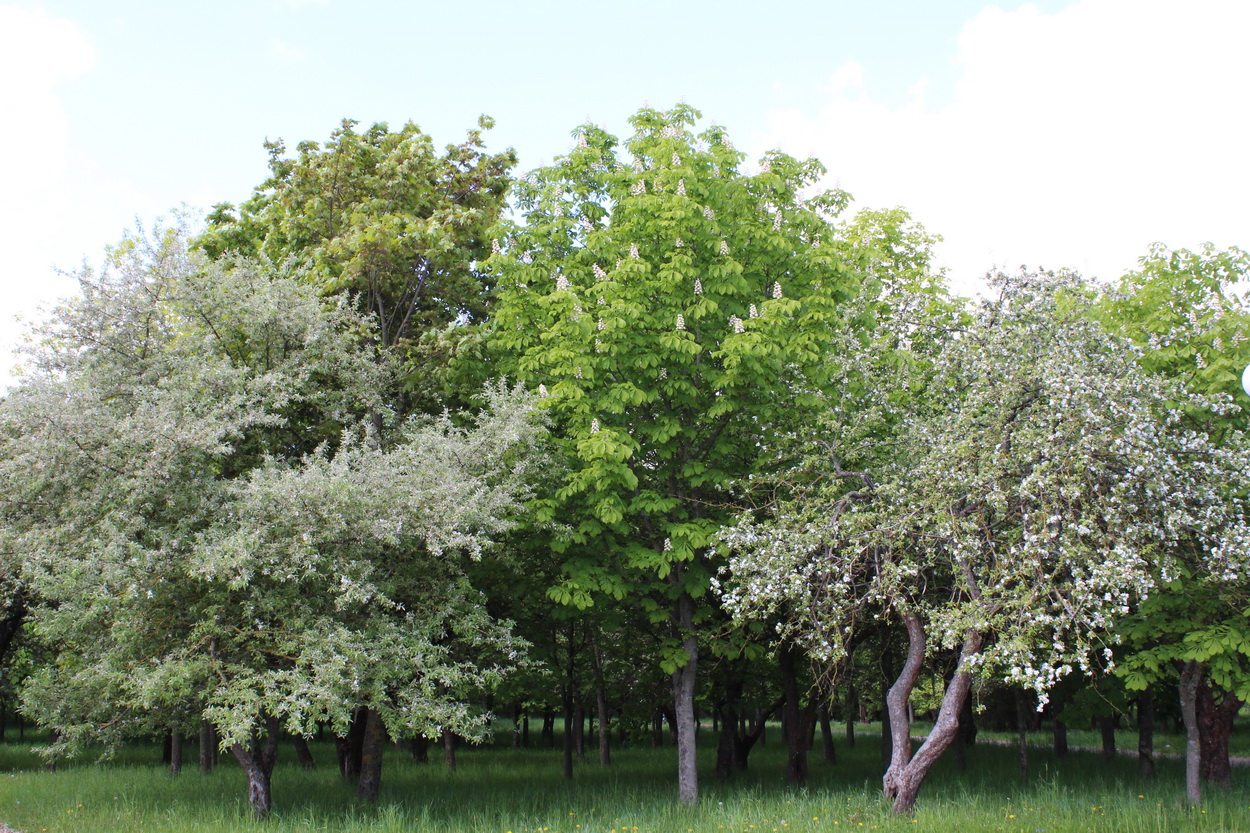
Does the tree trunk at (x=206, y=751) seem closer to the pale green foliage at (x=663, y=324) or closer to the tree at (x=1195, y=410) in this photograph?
the pale green foliage at (x=663, y=324)

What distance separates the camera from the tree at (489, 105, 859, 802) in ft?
46.6

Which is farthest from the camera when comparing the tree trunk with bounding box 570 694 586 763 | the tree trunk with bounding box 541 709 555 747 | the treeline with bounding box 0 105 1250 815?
the tree trunk with bounding box 541 709 555 747

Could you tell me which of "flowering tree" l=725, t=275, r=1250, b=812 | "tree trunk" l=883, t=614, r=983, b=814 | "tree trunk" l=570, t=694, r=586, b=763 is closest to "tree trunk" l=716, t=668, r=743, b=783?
"flowering tree" l=725, t=275, r=1250, b=812

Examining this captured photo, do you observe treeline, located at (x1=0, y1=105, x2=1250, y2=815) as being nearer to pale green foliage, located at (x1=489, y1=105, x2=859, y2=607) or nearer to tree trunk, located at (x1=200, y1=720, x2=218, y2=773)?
pale green foliage, located at (x1=489, y1=105, x2=859, y2=607)

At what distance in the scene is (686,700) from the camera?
16.4 meters

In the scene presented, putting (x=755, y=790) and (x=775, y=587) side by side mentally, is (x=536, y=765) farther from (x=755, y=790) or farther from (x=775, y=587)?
(x=775, y=587)

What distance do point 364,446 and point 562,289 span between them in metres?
4.21

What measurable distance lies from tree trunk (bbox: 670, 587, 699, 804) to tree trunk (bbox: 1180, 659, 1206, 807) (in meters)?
8.15

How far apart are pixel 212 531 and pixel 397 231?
24.0 feet

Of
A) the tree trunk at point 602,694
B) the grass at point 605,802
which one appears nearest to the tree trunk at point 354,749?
the grass at point 605,802

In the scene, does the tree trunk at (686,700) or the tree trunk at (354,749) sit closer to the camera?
the tree trunk at (686,700)

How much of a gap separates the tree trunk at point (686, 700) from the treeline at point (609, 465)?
0.08m

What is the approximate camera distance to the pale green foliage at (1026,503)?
34.3 feet

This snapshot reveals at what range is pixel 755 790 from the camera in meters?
17.0
